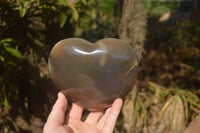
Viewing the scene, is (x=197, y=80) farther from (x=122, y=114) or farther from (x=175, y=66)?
(x=122, y=114)

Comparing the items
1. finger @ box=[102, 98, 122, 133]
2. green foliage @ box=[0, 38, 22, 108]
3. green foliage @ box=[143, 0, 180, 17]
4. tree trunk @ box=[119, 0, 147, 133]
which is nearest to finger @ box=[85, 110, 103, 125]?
finger @ box=[102, 98, 122, 133]

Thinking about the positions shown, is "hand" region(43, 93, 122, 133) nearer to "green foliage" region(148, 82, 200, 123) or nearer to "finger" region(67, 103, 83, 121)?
"finger" region(67, 103, 83, 121)

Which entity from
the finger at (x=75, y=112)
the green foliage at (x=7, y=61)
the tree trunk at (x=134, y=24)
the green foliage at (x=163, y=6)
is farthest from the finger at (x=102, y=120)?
the green foliage at (x=163, y=6)

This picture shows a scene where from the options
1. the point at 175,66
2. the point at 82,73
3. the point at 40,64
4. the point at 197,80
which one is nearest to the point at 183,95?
the point at 197,80

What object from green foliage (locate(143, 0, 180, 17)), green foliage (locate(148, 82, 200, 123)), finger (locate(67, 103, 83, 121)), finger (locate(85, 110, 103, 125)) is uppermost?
green foliage (locate(143, 0, 180, 17))

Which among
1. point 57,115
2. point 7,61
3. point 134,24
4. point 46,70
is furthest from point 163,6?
point 57,115

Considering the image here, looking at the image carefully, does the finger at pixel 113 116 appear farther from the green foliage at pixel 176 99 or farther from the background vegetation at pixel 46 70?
the green foliage at pixel 176 99
